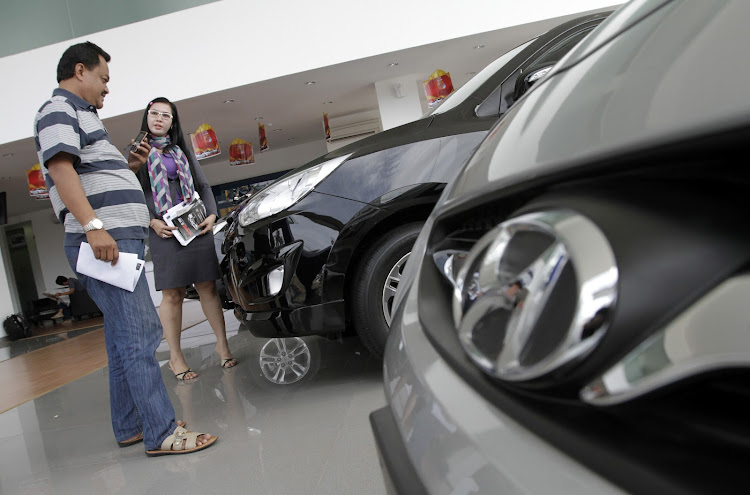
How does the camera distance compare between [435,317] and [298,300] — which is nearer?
[435,317]

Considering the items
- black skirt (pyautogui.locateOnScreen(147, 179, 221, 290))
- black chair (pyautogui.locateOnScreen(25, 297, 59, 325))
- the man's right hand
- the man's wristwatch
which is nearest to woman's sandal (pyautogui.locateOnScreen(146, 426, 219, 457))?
the man's right hand

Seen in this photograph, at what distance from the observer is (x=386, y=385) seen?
2.41 feet

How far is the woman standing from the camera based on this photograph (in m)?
3.01

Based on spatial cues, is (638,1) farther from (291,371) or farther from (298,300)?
(291,371)

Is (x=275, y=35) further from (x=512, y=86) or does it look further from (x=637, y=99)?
(x=637, y=99)

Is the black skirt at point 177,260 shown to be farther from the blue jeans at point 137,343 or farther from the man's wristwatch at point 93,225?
the man's wristwatch at point 93,225

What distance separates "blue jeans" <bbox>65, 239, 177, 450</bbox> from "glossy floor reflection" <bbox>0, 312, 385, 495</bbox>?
168mm

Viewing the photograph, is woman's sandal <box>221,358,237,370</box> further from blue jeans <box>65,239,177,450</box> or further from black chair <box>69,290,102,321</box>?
black chair <box>69,290,102,321</box>

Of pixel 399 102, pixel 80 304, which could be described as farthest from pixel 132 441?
pixel 80 304

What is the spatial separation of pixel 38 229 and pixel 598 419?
2118 cm

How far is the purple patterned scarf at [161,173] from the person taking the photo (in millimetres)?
3012

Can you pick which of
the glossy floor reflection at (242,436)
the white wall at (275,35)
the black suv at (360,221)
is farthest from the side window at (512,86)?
the white wall at (275,35)

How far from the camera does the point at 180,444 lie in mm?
2105

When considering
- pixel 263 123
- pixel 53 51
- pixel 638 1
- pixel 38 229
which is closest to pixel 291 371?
pixel 638 1
